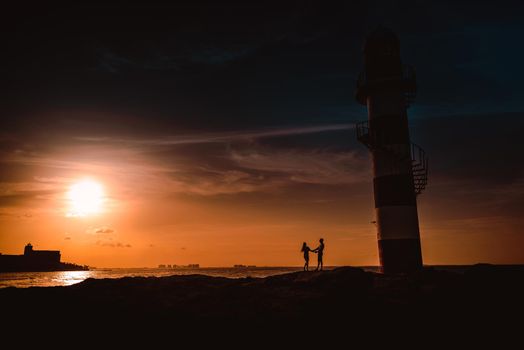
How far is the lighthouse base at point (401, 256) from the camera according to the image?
2172 centimetres

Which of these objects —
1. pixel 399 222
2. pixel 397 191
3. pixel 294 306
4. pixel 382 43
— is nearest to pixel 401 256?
pixel 399 222

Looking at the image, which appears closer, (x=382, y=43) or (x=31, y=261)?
(x=382, y=43)

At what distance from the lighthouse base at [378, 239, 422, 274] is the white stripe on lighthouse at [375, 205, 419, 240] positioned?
357 mm

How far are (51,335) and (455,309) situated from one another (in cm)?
1283

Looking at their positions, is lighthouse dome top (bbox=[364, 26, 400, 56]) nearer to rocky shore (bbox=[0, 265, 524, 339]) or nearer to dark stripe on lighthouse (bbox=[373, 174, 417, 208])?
dark stripe on lighthouse (bbox=[373, 174, 417, 208])

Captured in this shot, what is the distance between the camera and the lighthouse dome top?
24.2m

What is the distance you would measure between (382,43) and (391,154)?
300 inches

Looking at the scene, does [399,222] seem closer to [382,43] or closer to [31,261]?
[382,43]

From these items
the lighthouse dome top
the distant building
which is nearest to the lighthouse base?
the lighthouse dome top

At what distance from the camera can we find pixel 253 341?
10539 mm

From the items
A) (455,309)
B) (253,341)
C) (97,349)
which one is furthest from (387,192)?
(97,349)

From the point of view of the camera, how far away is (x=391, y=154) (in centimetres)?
2288

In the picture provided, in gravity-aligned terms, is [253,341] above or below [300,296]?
below

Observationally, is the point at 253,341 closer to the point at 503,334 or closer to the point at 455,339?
the point at 455,339
